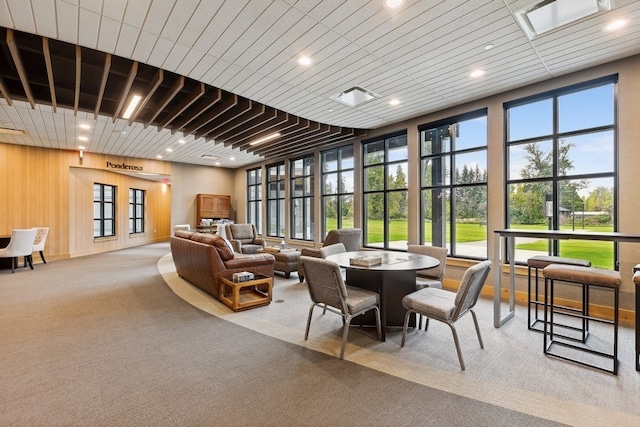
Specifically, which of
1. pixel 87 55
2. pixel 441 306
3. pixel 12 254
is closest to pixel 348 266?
pixel 441 306

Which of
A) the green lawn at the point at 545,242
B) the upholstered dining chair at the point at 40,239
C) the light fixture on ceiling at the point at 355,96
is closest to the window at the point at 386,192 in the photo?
the green lawn at the point at 545,242

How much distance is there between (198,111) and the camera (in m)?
5.05

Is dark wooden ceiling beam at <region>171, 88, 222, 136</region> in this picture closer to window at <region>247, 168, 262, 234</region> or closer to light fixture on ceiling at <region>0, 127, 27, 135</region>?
light fixture on ceiling at <region>0, 127, 27, 135</region>

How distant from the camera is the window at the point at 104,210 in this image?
9.65 m

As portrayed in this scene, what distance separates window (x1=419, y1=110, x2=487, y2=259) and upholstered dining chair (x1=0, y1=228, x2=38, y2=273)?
8.74 meters

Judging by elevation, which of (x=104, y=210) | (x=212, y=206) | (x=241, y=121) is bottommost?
(x=104, y=210)

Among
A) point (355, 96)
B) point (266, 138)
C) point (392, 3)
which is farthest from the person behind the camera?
point (266, 138)

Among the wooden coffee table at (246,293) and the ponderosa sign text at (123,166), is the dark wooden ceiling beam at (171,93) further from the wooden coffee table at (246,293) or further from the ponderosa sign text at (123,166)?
the ponderosa sign text at (123,166)

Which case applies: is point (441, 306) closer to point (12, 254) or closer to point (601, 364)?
point (601, 364)

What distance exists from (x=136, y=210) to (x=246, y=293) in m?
9.55

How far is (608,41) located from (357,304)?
4.07 metres

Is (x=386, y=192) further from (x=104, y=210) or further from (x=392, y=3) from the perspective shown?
(x=104, y=210)

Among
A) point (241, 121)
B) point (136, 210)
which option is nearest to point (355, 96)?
point (241, 121)

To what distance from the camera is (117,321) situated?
3617mm
